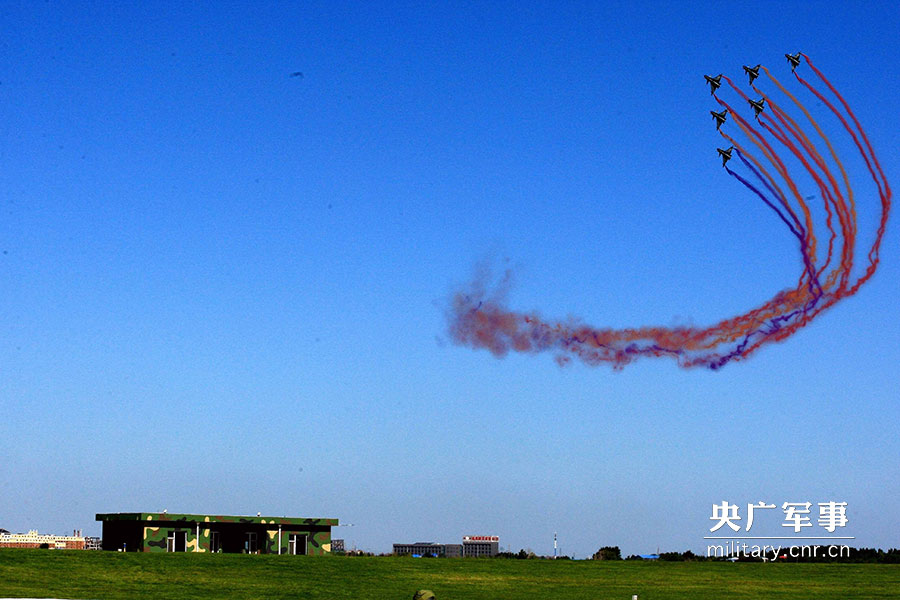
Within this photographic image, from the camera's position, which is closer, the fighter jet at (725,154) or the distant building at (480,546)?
the fighter jet at (725,154)

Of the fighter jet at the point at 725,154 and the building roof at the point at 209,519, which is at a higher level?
the fighter jet at the point at 725,154

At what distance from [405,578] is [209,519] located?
23.2m

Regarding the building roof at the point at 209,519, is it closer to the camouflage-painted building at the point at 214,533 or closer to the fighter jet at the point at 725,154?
the camouflage-painted building at the point at 214,533

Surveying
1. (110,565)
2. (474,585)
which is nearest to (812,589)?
(474,585)

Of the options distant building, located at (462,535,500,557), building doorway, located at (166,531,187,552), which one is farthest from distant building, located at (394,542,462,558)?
building doorway, located at (166,531,187,552)

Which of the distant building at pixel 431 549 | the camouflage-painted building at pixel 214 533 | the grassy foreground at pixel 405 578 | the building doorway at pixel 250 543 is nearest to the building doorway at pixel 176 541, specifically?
the camouflage-painted building at pixel 214 533

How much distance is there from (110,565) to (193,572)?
5.49 meters

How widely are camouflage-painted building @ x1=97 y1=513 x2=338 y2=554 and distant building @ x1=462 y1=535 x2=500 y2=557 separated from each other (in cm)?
4371

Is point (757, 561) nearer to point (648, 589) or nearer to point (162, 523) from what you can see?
point (648, 589)

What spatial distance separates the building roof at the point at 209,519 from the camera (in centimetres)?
8700

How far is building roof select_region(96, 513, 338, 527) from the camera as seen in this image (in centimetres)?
8700

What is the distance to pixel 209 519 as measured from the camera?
3519 inches

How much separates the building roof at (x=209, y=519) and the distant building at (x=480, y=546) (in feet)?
145

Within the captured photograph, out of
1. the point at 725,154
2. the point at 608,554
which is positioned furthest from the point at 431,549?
the point at 725,154
